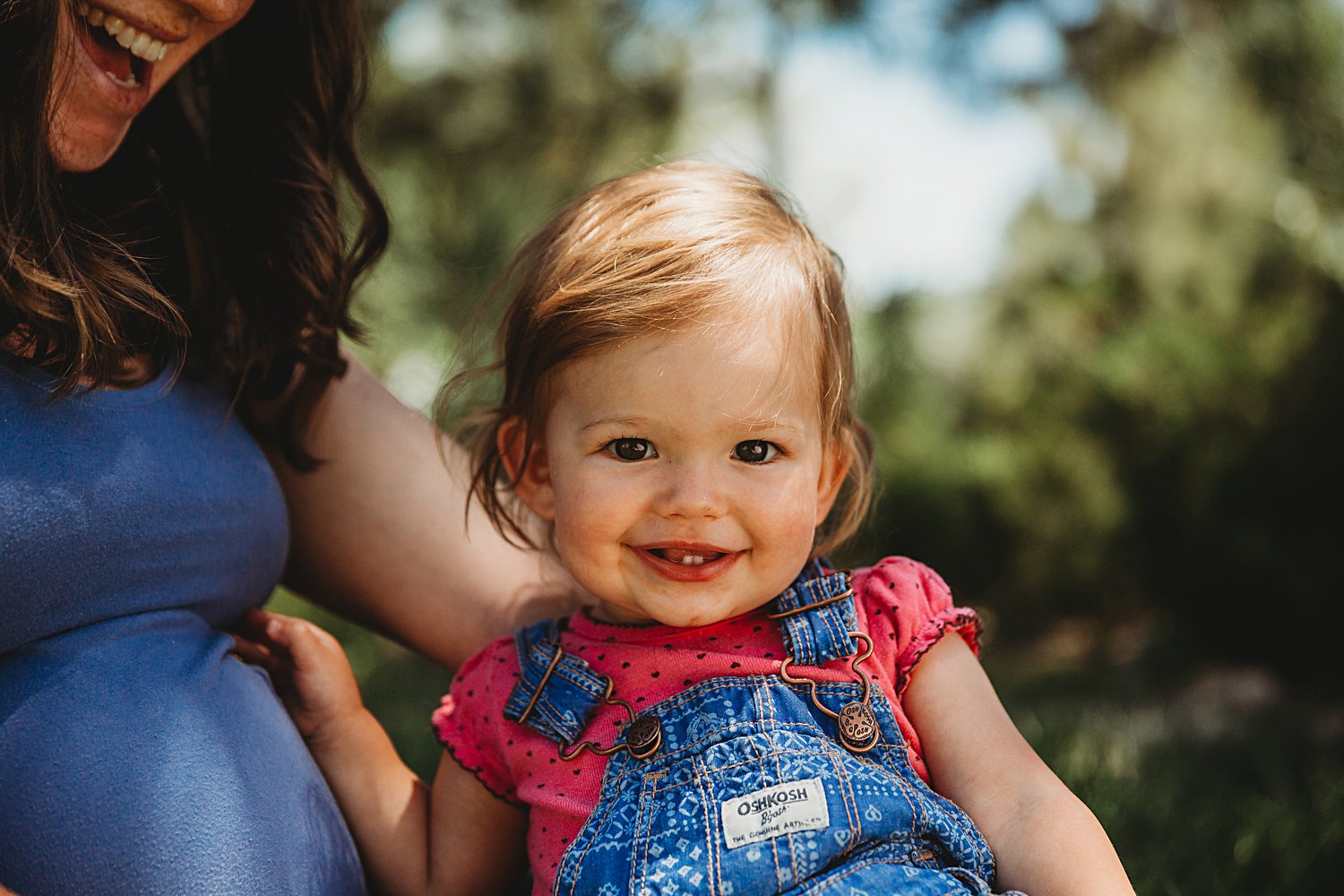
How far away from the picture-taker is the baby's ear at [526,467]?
1674 mm

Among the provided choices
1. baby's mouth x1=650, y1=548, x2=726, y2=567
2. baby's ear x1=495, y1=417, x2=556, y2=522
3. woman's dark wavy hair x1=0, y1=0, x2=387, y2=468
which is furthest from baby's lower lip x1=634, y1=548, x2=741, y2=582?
woman's dark wavy hair x1=0, y1=0, x2=387, y2=468

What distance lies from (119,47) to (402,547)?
81 cm

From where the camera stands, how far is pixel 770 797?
4.41 feet

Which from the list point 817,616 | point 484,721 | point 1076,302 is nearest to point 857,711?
point 817,616

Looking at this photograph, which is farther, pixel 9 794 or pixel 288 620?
pixel 288 620

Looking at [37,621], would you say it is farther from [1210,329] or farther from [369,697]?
[1210,329]

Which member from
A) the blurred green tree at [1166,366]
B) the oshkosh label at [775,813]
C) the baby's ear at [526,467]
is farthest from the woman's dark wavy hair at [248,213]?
the blurred green tree at [1166,366]

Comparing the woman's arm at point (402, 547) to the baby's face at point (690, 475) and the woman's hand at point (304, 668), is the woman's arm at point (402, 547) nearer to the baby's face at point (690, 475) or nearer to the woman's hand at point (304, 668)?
the woman's hand at point (304, 668)

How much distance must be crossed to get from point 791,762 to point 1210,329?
5.31 metres

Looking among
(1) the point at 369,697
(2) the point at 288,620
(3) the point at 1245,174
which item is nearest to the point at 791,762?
(2) the point at 288,620

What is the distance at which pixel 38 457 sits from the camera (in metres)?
1.38

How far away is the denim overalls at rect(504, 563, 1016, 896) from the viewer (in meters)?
1.30

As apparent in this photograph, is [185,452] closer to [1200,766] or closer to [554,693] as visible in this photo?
[554,693]

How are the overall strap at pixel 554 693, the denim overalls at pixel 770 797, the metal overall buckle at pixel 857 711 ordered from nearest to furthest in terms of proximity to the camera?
the denim overalls at pixel 770 797, the metal overall buckle at pixel 857 711, the overall strap at pixel 554 693
